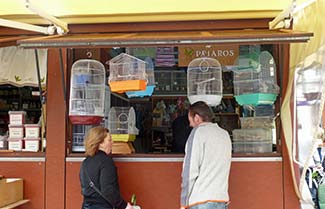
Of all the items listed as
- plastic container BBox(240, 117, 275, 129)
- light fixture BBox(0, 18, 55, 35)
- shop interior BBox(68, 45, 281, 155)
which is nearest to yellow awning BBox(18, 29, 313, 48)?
light fixture BBox(0, 18, 55, 35)

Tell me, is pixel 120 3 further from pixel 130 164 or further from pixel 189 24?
pixel 130 164

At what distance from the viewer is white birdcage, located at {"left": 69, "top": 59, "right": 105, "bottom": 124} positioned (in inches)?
178

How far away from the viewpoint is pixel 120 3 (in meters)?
4.45

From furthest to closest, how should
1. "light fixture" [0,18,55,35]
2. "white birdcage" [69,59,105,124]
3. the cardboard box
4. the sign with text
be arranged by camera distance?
the sign with text → "white birdcage" [69,59,105,124] → the cardboard box → "light fixture" [0,18,55,35]

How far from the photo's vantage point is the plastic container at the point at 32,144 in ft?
15.8

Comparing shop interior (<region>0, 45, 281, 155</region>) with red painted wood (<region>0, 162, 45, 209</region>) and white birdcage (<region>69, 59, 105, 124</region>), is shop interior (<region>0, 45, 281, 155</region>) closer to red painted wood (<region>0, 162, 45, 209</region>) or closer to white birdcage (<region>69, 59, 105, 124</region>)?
white birdcage (<region>69, 59, 105, 124</region>)

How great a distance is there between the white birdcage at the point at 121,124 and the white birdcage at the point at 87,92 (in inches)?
12.6

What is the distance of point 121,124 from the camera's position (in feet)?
16.3

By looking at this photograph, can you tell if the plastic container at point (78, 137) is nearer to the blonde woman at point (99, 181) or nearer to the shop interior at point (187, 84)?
the shop interior at point (187, 84)

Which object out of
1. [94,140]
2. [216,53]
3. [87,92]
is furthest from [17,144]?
[216,53]

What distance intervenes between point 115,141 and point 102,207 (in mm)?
1104

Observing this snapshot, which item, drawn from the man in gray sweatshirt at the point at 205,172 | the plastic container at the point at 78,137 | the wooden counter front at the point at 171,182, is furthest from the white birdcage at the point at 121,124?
the man in gray sweatshirt at the point at 205,172

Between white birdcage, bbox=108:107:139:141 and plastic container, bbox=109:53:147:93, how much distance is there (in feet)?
2.15

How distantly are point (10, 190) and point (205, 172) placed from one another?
2.08 meters
